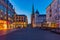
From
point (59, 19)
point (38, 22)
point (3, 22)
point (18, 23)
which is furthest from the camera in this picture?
point (38, 22)

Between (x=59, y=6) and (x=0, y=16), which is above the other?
(x=59, y=6)

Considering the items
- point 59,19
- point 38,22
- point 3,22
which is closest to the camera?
point 59,19

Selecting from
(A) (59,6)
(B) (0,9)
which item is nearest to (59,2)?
(A) (59,6)

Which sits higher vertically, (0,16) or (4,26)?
(0,16)

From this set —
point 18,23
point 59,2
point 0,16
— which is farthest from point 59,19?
point 18,23

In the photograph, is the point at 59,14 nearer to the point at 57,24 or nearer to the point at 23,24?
the point at 57,24

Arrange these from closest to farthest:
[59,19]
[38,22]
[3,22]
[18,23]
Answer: [59,19]
[3,22]
[18,23]
[38,22]

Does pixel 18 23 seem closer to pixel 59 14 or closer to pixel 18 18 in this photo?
pixel 18 18

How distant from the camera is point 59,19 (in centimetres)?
6988

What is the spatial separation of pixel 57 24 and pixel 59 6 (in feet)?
27.5

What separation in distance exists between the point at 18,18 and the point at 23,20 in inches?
235

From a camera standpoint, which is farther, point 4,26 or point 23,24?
point 23,24

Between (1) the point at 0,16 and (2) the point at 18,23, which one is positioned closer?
(1) the point at 0,16

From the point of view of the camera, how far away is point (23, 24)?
16525 cm
